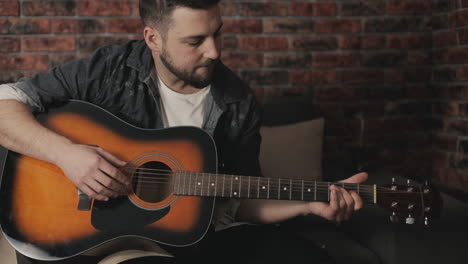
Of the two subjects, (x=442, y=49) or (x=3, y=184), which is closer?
(x=3, y=184)

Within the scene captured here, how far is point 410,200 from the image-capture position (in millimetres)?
1200

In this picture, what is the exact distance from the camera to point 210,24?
1271 mm

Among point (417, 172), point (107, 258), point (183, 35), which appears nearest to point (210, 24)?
point (183, 35)

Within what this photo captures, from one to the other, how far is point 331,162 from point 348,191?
3.98 feet

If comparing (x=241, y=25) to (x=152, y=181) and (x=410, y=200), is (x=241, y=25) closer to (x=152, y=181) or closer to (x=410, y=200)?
(x=152, y=181)

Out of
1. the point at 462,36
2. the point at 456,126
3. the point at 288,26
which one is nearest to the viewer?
the point at 462,36

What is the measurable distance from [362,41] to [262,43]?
0.60m

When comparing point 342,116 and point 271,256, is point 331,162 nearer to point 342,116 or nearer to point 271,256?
point 342,116

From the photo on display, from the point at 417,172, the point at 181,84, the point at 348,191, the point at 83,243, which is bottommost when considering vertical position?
the point at 417,172

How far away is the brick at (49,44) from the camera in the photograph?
2182mm

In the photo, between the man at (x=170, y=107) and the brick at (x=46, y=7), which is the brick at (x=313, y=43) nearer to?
the man at (x=170, y=107)

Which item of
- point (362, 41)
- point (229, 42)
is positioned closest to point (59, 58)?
point (229, 42)

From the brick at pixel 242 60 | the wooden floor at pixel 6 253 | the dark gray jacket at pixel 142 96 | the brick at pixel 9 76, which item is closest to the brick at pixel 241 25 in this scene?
the brick at pixel 242 60

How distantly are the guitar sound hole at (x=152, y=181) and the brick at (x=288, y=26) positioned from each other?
4.30ft
